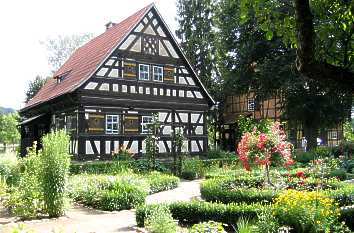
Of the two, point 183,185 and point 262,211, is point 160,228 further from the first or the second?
point 183,185

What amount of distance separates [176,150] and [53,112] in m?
8.89

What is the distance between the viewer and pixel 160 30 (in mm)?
26891

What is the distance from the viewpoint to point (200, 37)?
37594 millimetres

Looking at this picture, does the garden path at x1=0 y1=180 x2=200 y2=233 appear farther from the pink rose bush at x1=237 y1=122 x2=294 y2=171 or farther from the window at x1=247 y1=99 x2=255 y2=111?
the window at x1=247 y1=99 x2=255 y2=111

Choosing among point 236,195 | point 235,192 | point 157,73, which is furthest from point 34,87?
point 236,195

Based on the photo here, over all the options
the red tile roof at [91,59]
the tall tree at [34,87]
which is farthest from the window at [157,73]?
the tall tree at [34,87]

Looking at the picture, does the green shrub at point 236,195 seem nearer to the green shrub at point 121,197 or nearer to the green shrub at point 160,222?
the green shrub at point 121,197

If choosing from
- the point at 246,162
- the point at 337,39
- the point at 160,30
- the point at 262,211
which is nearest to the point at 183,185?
the point at 246,162

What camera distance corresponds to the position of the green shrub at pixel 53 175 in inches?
439

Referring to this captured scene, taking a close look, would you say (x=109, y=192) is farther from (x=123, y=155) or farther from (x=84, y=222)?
(x=123, y=155)

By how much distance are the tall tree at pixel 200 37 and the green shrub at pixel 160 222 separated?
28279 mm

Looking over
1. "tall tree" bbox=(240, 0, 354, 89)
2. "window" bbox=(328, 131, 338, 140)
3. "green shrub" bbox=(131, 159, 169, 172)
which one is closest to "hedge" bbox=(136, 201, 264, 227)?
"tall tree" bbox=(240, 0, 354, 89)

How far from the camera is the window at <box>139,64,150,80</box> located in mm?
26328

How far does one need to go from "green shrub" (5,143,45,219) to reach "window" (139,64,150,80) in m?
14.6
